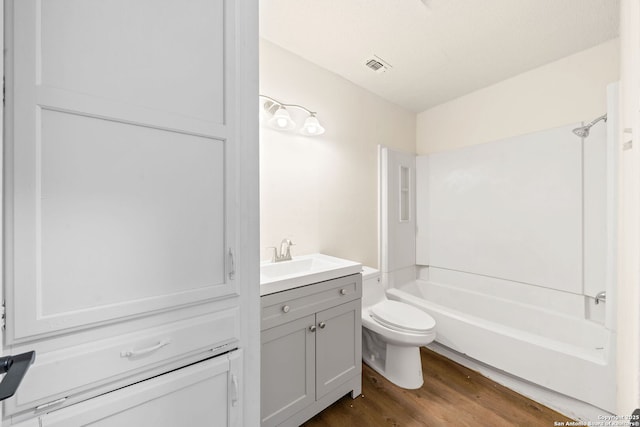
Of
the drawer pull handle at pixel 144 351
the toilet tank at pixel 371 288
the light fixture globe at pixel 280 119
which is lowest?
the toilet tank at pixel 371 288

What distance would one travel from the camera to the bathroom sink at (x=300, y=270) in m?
1.23

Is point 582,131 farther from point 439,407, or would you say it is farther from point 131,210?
point 131,210

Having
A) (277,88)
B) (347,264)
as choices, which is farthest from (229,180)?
(277,88)

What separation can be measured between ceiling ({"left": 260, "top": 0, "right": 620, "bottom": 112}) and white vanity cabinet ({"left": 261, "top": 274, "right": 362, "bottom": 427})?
1631 mm

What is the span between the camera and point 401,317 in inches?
71.1

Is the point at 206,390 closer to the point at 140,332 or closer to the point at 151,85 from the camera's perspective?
the point at 140,332

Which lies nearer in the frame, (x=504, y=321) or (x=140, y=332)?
(x=140, y=332)

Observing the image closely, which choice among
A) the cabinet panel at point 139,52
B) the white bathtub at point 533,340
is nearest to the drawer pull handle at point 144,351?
the cabinet panel at point 139,52

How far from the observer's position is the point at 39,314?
Answer: 0.58 m

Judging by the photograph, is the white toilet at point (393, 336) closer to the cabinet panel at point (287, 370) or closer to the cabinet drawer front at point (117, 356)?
the cabinet panel at point (287, 370)

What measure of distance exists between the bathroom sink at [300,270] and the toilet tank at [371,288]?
0.40 m

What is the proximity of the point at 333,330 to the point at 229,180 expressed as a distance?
1.10 meters

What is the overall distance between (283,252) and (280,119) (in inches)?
36.9

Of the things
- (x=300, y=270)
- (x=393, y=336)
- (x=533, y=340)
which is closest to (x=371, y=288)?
(x=393, y=336)
